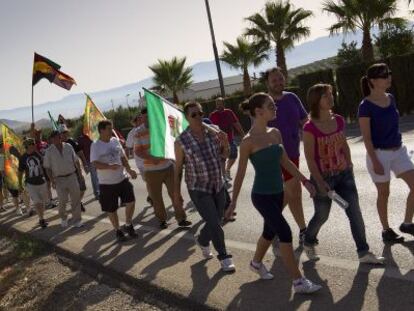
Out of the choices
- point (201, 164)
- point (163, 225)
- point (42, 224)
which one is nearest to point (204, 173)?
point (201, 164)

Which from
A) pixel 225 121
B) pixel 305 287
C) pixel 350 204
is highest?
pixel 225 121

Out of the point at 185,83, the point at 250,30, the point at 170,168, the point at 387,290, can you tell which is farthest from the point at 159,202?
the point at 185,83

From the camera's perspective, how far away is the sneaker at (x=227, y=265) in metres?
5.64

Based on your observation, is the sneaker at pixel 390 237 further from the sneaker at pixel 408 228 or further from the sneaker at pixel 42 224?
the sneaker at pixel 42 224

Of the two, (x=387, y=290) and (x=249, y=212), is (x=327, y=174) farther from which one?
(x=249, y=212)

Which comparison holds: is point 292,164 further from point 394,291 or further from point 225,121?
point 225,121

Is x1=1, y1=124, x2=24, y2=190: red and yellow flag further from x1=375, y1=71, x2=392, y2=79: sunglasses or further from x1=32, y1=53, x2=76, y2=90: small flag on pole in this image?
x1=375, y1=71, x2=392, y2=79: sunglasses

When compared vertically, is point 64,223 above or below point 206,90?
above

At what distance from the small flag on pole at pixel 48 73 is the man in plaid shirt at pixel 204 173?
9569 mm

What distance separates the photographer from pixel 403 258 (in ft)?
16.7

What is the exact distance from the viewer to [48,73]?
1484 centimetres

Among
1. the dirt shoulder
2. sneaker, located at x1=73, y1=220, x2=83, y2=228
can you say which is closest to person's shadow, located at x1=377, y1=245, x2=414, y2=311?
the dirt shoulder

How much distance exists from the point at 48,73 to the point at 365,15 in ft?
57.8

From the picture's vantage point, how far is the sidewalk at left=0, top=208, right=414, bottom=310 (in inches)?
175
